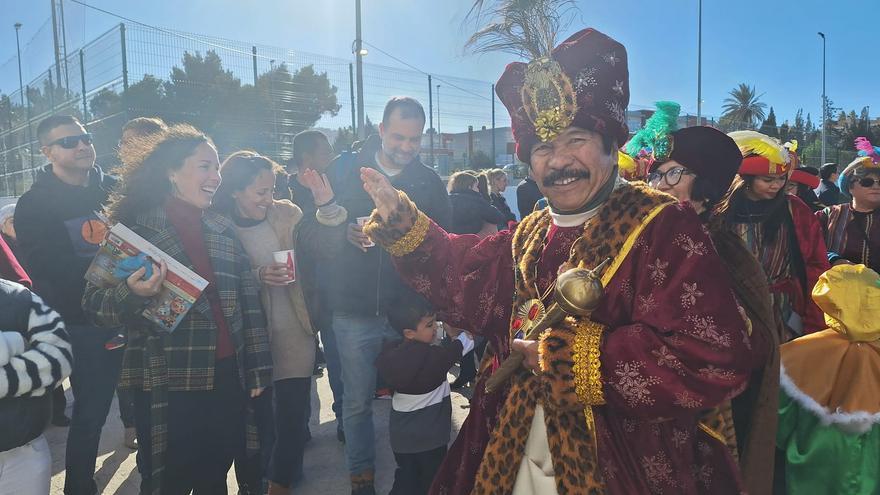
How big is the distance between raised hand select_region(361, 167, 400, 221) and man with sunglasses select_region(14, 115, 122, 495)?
237 cm

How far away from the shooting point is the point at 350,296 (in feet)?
10.9

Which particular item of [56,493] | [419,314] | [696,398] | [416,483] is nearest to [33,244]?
[56,493]

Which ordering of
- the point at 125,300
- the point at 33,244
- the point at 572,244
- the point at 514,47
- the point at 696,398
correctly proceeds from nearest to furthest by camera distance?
the point at 696,398 → the point at 572,244 → the point at 514,47 → the point at 125,300 → the point at 33,244

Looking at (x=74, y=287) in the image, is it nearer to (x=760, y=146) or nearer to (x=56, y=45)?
(x=760, y=146)

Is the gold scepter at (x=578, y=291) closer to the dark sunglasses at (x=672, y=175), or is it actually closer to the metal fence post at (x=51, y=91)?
the dark sunglasses at (x=672, y=175)

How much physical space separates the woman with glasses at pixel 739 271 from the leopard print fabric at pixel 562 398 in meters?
0.94

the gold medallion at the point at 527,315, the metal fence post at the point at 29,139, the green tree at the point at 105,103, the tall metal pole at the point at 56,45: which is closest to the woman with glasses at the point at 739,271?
the gold medallion at the point at 527,315

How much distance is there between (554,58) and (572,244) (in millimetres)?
581

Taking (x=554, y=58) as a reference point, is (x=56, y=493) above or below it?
below

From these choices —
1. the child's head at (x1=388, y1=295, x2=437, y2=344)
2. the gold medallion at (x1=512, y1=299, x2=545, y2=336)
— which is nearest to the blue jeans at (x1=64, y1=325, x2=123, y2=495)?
the child's head at (x1=388, y1=295, x2=437, y2=344)

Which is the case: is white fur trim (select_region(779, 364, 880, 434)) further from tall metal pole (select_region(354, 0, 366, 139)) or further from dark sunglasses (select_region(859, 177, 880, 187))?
tall metal pole (select_region(354, 0, 366, 139))

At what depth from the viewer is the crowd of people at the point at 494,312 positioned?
1524 mm

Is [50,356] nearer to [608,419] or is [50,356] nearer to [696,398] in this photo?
[608,419]

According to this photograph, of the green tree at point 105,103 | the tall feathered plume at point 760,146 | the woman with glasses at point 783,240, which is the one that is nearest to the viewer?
the tall feathered plume at point 760,146
